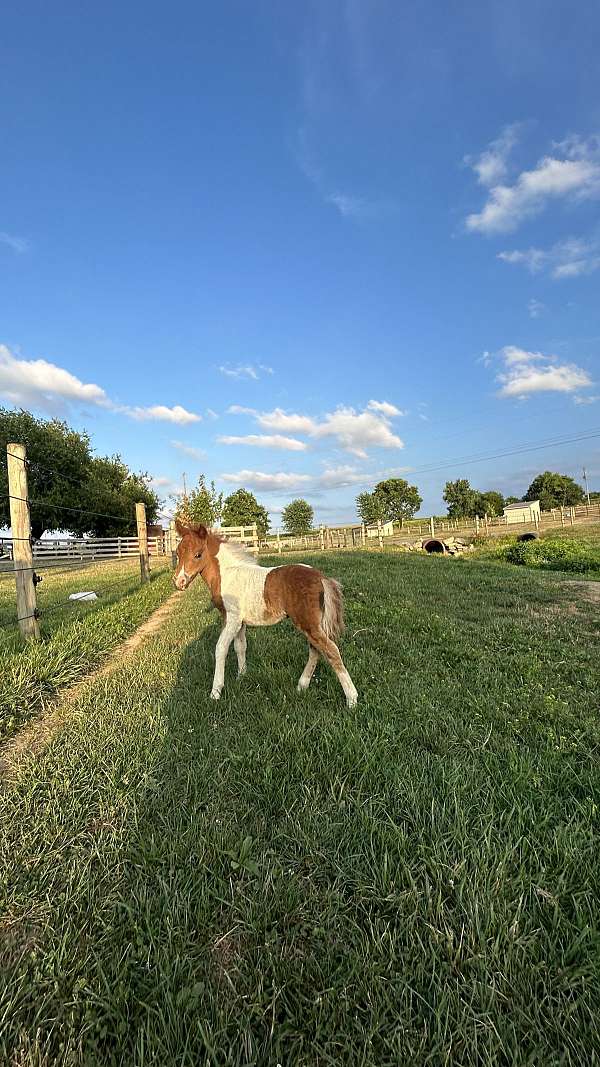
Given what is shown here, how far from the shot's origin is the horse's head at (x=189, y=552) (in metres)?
4.46

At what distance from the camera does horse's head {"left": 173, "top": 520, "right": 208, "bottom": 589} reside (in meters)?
4.46

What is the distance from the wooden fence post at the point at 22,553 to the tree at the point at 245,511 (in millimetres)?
54638

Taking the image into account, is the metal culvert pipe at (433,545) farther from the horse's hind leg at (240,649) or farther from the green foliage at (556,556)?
the horse's hind leg at (240,649)

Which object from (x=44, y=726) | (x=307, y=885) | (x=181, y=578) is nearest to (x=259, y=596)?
(x=181, y=578)

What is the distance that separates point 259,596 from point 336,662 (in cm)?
97

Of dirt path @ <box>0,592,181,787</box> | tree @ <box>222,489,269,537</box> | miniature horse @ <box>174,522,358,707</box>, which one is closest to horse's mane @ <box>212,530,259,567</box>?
miniature horse @ <box>174,522,358,707</box>

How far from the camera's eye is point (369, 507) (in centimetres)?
8094

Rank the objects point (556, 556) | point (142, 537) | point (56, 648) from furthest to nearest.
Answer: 1. point (556, 556)
2. point (142, 537)
3. point (56, 648)

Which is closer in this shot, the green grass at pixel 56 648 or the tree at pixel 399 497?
the green grass at pixel 56 648

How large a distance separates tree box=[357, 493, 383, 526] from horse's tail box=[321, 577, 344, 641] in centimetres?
7490

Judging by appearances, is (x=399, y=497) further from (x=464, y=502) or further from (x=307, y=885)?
(x=307, y=885)

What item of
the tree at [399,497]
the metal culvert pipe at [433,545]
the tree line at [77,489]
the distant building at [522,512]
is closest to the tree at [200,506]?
the tree line at [77,489]

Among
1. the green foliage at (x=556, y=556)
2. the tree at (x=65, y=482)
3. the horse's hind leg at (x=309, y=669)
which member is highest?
the tree at (x=65, y=482)

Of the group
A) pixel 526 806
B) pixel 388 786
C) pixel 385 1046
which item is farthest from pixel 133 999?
pixel 526 806
